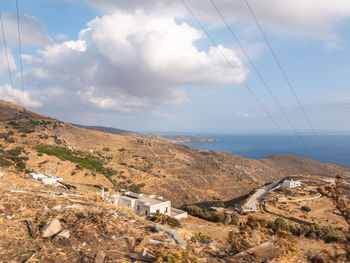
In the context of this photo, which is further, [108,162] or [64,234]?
[108,162]

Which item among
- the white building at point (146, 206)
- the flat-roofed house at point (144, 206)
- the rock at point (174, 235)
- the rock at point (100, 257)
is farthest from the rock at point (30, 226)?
the flat-roofed house at point (144, 206)

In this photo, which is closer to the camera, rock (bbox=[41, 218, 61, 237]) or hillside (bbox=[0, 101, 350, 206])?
rock (bbox=[41, 218, 61, 237])

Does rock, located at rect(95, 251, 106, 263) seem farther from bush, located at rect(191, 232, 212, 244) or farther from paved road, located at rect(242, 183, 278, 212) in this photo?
paved road, located at rect(242, 183, 278, 212)

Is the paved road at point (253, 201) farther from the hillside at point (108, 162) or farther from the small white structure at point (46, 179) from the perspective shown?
the small white structure at point (46, 179)

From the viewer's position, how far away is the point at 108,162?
54.0 metres

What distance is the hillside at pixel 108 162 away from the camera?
1545 inches

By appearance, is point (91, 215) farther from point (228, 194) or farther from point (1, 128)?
point (1, 128)

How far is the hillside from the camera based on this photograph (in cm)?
3925

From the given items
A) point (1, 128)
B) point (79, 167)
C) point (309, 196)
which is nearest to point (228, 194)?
point (309, 196)

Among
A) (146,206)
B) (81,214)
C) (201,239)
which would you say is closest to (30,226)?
(81,214)

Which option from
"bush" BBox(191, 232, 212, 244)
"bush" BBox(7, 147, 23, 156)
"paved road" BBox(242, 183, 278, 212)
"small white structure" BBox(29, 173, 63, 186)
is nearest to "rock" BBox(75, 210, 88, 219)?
"bush" BBox(191, 232, 212, 244)

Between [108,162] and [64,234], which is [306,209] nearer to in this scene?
[64,234]

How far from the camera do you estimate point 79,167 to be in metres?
41.1

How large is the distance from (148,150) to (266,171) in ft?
188
